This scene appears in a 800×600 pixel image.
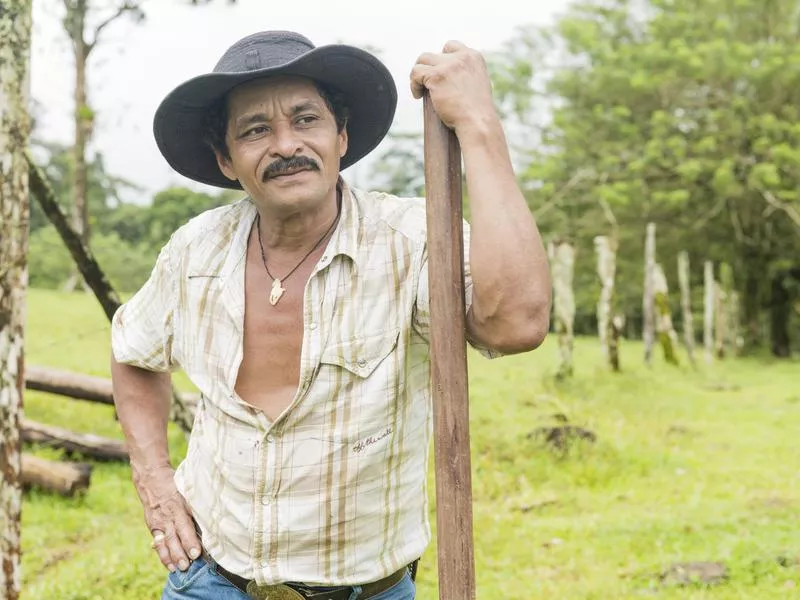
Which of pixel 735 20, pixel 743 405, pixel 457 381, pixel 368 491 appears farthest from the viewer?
pixel 735 20

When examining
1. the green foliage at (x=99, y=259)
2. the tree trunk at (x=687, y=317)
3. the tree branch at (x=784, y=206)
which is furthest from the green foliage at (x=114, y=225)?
the tree branch at (x=784, y=206)

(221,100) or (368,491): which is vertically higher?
(221,100)

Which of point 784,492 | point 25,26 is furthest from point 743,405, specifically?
point 25,26

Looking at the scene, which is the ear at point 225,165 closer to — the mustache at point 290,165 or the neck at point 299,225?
the neck at point 299,225

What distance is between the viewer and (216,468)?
87.7 inches

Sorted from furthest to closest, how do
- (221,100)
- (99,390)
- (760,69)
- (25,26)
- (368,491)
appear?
(760,69), (99,390), (25,26), (221,100), (368,491)

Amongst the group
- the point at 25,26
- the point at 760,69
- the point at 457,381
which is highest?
the point at 760,69

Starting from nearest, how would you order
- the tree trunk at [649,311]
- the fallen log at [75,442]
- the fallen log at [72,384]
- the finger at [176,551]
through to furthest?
the finger at [176,551] → the fallen log at [75,442] → the fallen log at [72,384] → the tree trunk at [649,311]

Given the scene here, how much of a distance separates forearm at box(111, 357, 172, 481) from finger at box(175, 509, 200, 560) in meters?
0.18

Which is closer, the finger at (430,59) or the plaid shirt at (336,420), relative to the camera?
the finger at (430,59)

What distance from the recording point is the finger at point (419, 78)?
1805mm

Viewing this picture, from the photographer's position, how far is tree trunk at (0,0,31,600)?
11.1ft

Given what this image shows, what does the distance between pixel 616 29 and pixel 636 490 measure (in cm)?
1479

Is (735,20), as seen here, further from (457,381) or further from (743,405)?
(457,381)
